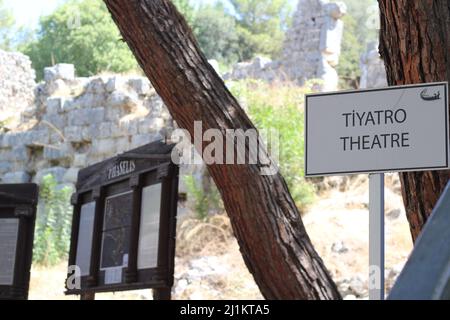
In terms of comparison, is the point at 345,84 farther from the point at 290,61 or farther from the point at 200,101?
the point at 200,101

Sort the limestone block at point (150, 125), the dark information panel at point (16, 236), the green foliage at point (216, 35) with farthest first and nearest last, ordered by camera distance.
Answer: the green foliage at point (216, 35)
the limestone block at point (150, 125)
the dark information panel at point (16, 236)

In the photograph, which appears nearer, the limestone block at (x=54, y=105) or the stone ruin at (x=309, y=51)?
the limestone block at (x=54, y=105)

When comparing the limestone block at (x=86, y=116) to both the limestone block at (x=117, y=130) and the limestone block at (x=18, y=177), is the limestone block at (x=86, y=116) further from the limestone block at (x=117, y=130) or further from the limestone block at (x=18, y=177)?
the limestone block at (x=18, y=177)

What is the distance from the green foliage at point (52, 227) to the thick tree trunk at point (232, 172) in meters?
8.92

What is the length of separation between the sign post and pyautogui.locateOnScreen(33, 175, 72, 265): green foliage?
32.1 feet

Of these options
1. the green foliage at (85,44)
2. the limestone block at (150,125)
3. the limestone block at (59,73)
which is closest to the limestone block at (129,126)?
the limestone block at (150,125)

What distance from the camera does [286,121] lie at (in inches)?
509

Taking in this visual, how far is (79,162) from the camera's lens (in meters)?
16.5

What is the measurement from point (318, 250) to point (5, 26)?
22.5 m

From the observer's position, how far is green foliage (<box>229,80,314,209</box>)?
1240cm

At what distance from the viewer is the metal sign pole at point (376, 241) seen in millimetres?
3000

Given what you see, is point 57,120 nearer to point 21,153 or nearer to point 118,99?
point 21,153

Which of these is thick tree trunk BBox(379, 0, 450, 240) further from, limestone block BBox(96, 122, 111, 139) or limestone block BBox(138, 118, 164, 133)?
limestone block BBox(96, 122, 111, 139)
